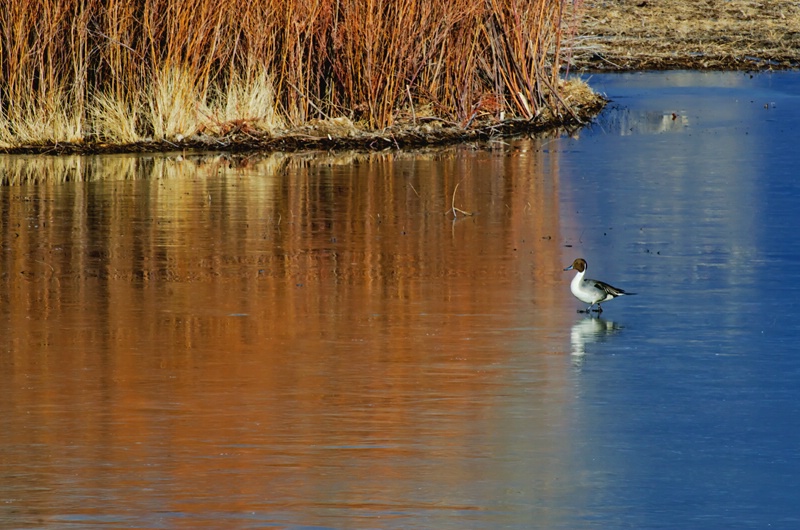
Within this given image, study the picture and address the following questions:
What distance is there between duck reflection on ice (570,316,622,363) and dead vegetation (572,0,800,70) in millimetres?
20642

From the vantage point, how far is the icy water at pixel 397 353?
18.2 ft

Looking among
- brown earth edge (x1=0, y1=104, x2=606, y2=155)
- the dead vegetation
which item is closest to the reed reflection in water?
brown earth edge (x1=0, y1=104, x2=606, y2=155)

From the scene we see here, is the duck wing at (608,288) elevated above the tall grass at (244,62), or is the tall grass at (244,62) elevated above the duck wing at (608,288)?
the tall grass at (244,62)

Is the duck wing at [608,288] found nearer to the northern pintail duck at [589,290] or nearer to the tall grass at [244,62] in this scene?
the northern pintail duck at [589,290]

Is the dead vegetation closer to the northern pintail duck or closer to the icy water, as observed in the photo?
the icy water

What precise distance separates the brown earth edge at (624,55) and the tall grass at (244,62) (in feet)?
1.05

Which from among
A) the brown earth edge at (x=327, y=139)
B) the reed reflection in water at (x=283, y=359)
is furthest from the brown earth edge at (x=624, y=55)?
the reed reflection in water at (x=283, y=359)

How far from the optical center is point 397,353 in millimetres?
7789

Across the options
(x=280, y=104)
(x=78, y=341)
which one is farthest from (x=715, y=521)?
(x=280, y=104)

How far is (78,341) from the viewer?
26.7 feet

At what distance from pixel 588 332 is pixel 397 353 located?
47.5 inches

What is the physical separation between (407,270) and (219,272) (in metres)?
1.26

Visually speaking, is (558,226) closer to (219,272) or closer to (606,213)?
(606,213)

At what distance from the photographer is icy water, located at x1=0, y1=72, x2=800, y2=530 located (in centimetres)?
556
